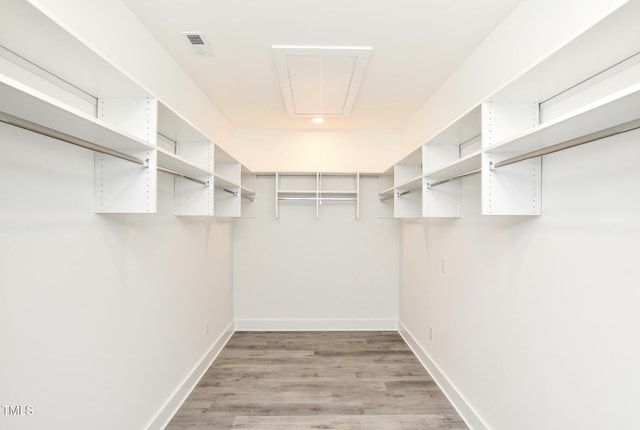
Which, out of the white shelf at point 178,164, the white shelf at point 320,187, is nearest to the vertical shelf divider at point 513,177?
the white shelf at point 178,164

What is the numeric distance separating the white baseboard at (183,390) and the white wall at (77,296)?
52 millimetres

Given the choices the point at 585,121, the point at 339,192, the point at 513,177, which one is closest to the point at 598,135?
the point at 585,121

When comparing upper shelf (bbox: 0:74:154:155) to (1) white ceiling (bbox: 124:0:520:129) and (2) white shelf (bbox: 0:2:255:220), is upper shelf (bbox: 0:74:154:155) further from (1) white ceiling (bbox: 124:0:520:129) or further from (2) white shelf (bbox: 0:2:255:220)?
(1) white ceiling (bbox: 124:0:520:129)

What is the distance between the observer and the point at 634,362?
1.16 metres

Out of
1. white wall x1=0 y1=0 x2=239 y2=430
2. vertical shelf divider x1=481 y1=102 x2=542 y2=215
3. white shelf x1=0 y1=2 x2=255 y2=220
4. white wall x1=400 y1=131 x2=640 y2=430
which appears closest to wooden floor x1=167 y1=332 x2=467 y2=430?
white wall x1=0 y1=0 x2=239 y2=430

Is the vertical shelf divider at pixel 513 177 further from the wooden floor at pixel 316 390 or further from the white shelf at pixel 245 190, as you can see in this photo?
the white shelf at pixel 245 190

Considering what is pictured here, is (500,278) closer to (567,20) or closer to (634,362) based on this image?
(634,362)

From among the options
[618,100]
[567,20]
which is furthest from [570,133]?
[567,20]

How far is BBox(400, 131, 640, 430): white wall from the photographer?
1204 millimetres

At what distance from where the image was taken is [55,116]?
1.07m

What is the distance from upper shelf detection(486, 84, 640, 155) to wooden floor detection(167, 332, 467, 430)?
1.99 m

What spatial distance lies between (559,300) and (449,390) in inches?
60.3

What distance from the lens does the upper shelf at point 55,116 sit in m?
0.87

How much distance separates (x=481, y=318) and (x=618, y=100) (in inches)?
64.7
